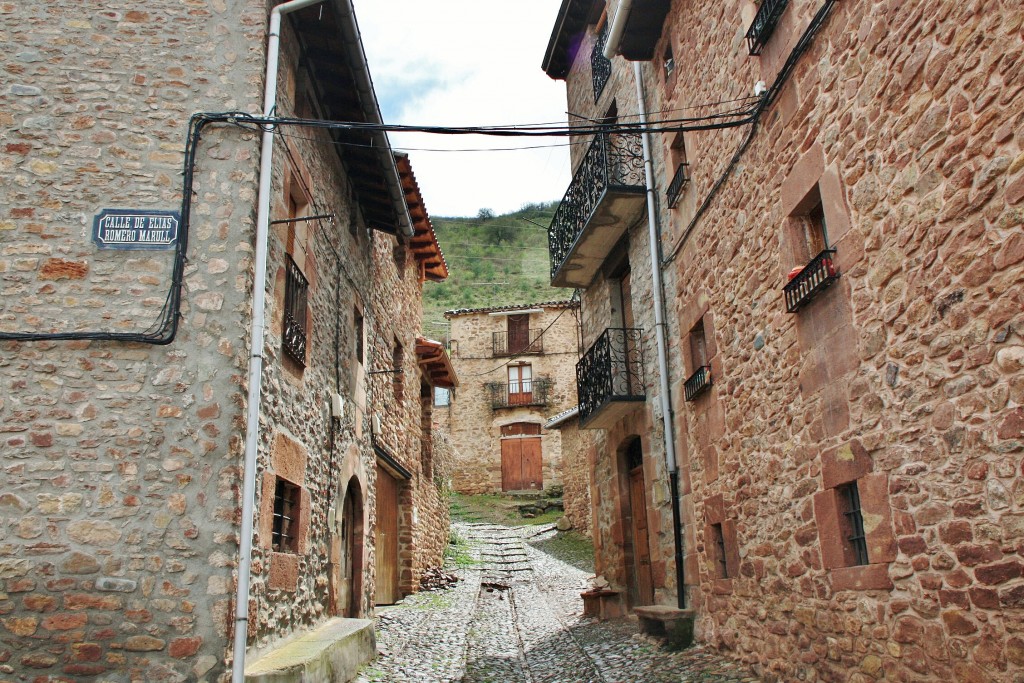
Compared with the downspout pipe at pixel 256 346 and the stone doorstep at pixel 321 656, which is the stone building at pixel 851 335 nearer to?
the downspout pipe at pixel 256 346

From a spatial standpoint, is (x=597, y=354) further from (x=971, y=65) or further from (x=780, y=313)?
(x=971, y=65)

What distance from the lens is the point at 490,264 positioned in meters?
52.8

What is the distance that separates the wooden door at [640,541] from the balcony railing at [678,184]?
3672 millimetres

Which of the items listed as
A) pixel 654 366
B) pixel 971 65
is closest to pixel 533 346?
pixel 654 366

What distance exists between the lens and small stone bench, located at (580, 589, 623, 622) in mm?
10734

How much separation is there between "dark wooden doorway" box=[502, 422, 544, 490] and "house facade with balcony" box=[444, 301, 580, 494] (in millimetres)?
36

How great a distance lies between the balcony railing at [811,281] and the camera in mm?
5215

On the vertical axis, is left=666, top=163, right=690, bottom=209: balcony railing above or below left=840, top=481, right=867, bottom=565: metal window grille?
above

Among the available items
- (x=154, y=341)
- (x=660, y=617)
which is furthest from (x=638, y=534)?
(x=154, y=341)

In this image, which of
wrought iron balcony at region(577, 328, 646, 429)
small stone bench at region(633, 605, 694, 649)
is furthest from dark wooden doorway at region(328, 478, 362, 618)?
small stone bench at region(633, 605, 694, 649)

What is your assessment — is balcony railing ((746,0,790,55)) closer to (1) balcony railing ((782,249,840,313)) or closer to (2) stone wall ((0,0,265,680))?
(1) balcony railing ((782,249,840,313))

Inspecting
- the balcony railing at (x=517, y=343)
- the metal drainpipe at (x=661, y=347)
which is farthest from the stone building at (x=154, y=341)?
the balcony railing at (x=517, y=343)

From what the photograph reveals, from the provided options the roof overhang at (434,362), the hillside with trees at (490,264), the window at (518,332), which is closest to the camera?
the roof overhang at (434,362)

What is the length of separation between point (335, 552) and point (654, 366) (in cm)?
418
